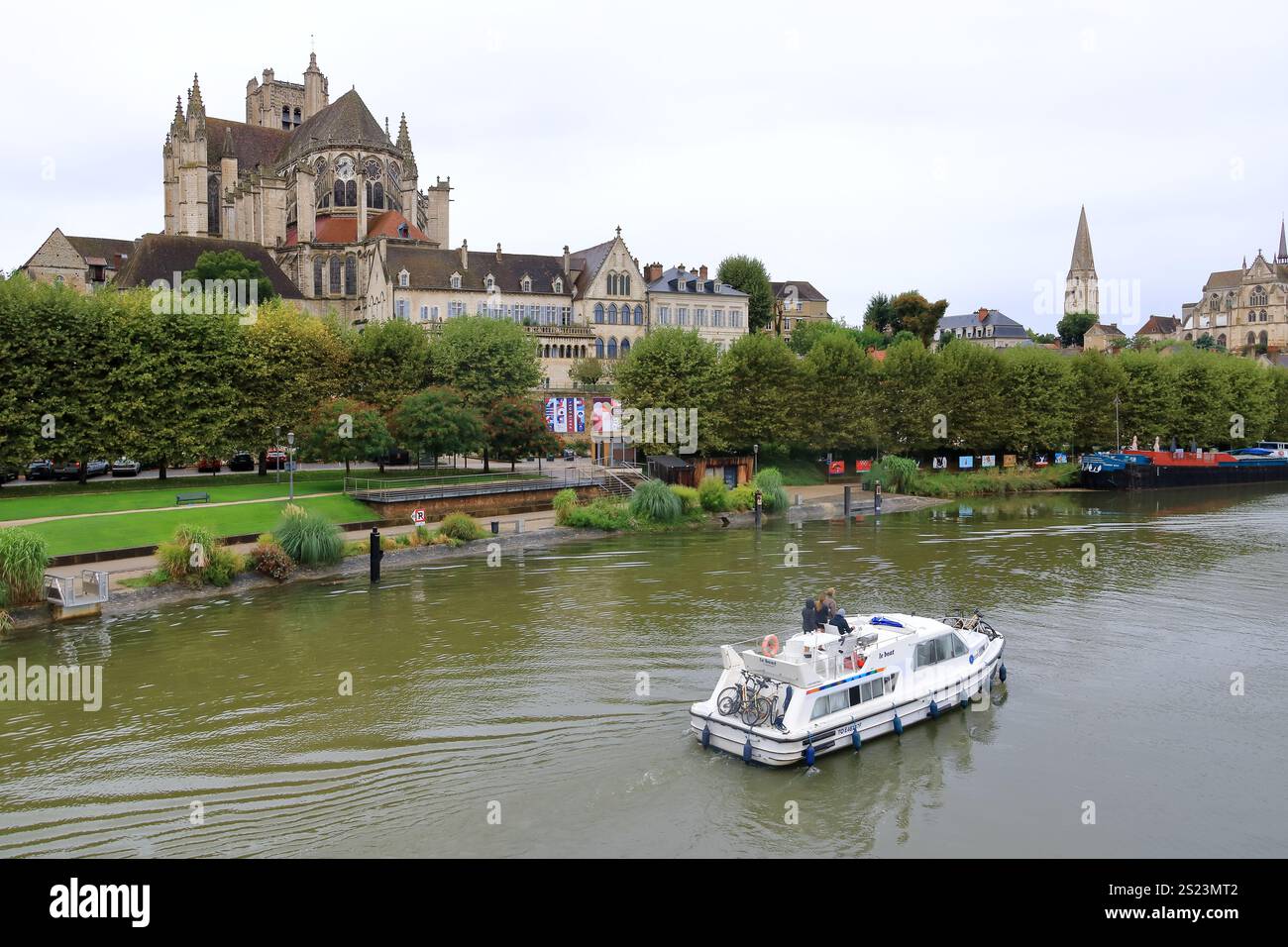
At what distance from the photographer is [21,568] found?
3384 cm

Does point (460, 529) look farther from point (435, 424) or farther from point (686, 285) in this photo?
point (686, 285)

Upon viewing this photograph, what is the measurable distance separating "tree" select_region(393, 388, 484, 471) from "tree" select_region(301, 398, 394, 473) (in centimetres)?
243

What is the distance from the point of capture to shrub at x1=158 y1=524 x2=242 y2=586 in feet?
123

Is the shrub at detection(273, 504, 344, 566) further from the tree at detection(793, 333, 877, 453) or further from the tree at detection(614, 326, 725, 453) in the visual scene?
the tree at detection(793, 333, 877, 453)

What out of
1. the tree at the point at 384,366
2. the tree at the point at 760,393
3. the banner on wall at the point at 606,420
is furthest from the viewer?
the banner on wall at the point at 606,420

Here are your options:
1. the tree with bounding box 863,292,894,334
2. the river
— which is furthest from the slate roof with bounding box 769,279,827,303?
the river

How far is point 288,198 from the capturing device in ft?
383

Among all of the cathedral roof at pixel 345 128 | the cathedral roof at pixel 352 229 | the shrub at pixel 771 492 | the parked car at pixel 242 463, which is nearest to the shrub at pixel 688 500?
the shrub at pixel 771 492

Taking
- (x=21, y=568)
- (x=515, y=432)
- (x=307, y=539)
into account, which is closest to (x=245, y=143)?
(x=515, y=432)

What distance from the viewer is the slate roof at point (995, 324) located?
161 metres

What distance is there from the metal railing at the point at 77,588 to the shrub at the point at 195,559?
2.82 meters

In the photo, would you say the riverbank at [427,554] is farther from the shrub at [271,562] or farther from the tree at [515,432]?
the tree at [515,432]

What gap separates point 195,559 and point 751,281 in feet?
309
